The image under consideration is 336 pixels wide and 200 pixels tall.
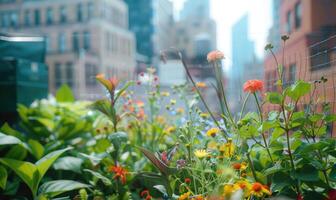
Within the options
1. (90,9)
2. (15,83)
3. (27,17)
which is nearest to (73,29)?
(90,9)

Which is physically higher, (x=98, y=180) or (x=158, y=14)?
(x=158, y=14)

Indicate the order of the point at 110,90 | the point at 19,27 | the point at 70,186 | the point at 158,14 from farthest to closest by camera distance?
the point at 158,14
the point at 19,27
the point at 110,90
the point at 70,186

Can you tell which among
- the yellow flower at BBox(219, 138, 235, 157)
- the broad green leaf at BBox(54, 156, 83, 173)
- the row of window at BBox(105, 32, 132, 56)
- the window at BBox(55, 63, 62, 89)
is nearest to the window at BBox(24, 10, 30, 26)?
the window at BBox(55, 63, 62, 89)

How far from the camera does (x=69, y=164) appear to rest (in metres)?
1.92

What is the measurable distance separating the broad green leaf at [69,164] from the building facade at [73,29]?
84.3ft

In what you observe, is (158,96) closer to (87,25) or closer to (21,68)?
(21,68)

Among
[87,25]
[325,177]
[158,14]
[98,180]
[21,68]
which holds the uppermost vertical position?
[158,14]

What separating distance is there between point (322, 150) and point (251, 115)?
0.86 feet

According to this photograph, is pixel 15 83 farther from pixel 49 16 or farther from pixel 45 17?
pixel 45 17

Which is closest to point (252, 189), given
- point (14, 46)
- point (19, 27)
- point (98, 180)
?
point (98, 180)

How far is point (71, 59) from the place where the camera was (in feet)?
95.3

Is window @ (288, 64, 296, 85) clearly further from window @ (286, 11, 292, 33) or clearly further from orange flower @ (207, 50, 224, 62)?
A: window @ (286, 11, 292, 33)

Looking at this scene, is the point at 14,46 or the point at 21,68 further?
the point at 14,46

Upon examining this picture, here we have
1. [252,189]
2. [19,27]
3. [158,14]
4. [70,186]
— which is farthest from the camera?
[158,14]
